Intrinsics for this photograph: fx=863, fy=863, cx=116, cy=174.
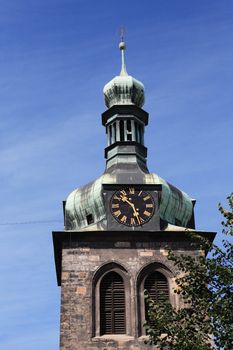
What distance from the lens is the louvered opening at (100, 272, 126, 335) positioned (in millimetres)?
25250

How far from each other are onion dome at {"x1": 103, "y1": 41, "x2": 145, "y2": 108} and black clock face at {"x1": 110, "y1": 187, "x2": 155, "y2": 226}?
4.69 meters

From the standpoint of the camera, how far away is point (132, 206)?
1075 inches

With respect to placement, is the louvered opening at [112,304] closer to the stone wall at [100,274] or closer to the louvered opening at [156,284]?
the stone wall at [100,274]

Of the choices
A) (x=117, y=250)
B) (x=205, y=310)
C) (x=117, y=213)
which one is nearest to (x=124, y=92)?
(x=117, y=213)

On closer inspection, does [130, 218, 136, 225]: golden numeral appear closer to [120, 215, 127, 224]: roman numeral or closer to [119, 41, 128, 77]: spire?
[120, 215, 127, 224]: roman numeral

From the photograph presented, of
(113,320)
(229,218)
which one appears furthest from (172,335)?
(113,320)

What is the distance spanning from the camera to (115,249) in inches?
1045

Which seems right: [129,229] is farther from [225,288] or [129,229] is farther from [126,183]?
[225,288]

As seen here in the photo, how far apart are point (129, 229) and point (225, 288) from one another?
36.9 feet

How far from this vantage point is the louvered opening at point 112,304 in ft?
82.8

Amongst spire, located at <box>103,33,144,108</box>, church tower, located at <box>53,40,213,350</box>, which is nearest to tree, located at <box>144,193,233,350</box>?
church tower, located at <box>53,40,213,350</box>

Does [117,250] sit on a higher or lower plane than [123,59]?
lower

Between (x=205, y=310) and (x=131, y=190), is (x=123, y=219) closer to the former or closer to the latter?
(x=131, y=190)

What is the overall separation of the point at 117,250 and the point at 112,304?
5.73ft
